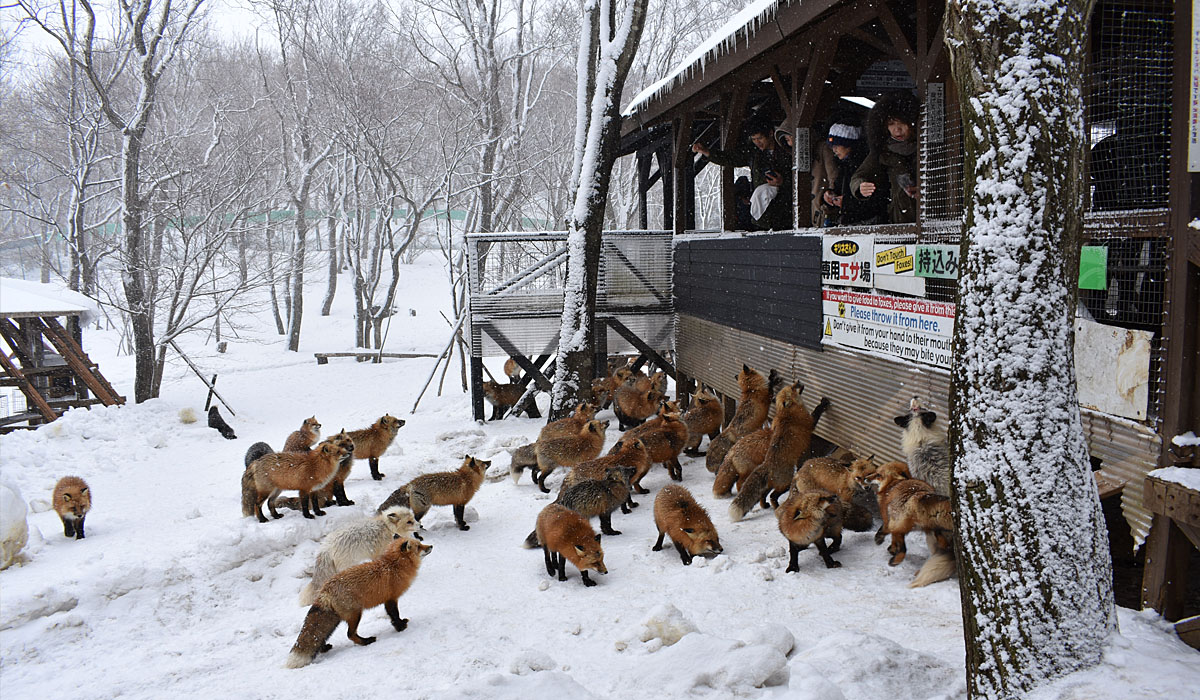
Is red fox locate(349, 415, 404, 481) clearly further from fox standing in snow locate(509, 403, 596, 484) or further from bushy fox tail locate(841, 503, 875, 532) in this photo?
bushy fox tail locate(841, 503, 875, 532)

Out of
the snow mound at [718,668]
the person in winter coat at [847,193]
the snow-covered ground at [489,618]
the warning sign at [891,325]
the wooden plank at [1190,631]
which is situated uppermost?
the person in winter coat at [847,193]

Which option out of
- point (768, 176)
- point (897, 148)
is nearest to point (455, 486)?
point (897, 148)

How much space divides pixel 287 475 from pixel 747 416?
478cm

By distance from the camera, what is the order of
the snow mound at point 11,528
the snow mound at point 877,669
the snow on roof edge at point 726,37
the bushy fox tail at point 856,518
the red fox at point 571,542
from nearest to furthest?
the snow mound at point 877,669 → the red fox at point 571,542 → the bushy fox tail at point 856,518 → the snow mound at point 11,528 → the snow on roof edge at point 726,37

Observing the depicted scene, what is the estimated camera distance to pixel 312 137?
1328 inches

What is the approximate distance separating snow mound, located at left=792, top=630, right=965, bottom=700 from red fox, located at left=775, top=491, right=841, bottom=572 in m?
1.58

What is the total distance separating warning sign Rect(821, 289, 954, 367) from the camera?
602cm

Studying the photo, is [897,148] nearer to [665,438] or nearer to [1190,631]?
[665,438]

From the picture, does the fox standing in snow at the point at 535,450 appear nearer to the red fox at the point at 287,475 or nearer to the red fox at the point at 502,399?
the red fox at the point at 287,475

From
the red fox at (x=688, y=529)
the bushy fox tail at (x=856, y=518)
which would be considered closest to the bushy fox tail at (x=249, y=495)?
the red fox at (x=688, y=529)

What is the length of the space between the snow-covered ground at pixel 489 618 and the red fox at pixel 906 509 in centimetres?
24

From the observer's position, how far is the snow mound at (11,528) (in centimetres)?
734

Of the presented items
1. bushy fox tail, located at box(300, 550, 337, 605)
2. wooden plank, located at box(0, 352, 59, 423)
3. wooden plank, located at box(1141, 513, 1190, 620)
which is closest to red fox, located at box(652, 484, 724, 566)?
bushy fox tail, located at box(300, 550, 337, 605)

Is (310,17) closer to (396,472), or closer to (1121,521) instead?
(396,472)
